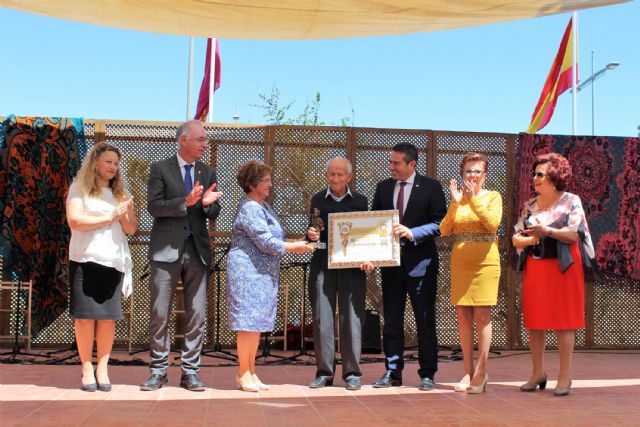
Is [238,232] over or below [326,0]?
below

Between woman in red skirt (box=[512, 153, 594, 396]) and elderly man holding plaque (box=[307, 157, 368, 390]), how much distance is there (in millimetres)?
1174

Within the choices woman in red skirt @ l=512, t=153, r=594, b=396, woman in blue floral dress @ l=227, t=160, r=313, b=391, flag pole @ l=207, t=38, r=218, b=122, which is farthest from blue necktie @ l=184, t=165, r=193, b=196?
flag pole @ l=207, t=38, r=218, b=122

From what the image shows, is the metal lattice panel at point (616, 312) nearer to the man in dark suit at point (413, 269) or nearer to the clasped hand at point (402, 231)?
the man in dark suit at point (413, 269)

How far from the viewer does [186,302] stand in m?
5.30

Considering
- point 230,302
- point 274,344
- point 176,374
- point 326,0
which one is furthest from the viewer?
point 274,344

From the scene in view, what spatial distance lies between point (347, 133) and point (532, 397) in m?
3.89

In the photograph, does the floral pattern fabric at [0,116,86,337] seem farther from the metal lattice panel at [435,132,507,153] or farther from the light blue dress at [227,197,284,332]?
the metal lattice panel at [435,132,507,153]

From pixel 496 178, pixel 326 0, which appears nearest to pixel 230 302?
pixel 326 0

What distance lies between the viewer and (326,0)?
4.80 m

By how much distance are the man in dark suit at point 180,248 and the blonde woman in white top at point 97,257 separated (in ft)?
0.82

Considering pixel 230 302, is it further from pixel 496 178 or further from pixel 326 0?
pixel 496 178

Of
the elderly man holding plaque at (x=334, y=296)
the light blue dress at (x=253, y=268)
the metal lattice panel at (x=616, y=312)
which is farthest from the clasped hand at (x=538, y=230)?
the metal lattice panel at (x=616, y=312)

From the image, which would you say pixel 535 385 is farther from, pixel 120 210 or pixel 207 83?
pixel 207 83

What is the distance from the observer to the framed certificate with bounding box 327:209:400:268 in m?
5.29
